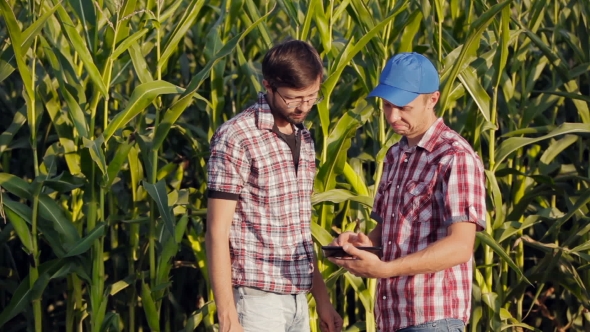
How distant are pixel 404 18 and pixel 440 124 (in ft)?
7.22

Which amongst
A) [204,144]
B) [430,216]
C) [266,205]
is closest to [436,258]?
[430,216]

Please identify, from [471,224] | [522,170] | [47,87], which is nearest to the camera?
[471,224]

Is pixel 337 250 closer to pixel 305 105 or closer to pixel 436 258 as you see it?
pixel 436 258

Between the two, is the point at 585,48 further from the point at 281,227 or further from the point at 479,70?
the point at 281,227

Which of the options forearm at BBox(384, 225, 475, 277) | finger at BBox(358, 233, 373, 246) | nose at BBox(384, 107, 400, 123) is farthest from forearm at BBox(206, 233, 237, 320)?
nose at BBox(384, 107, 400, 123)

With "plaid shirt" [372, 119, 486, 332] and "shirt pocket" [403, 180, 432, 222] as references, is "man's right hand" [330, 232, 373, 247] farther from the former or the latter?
"shirt pocket" [403, 180, 432, 222]

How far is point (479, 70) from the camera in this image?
4863mm

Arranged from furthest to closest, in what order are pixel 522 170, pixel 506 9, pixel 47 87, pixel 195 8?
pixel 522 170, pixel 47 87, pixel 195 8, pixel 506 9

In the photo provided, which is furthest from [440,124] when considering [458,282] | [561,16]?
[561,16]

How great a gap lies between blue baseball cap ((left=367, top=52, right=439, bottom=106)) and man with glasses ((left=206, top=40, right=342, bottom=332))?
220 millimetres

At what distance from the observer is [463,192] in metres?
2.67

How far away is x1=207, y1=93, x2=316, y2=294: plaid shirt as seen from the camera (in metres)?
2.92

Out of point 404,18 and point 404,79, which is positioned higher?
point 404,18

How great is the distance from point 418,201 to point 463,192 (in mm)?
166
